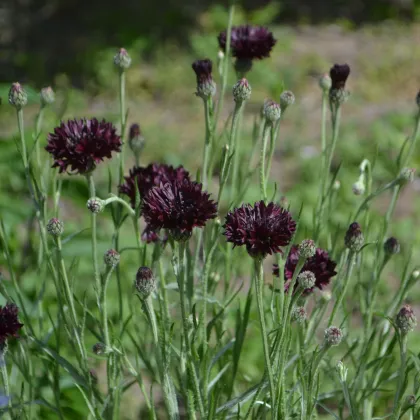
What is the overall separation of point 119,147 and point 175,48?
3.34m

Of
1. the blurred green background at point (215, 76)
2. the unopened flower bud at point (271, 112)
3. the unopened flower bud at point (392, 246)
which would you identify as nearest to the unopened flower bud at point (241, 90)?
the unopened flower bud at point (271, 112)

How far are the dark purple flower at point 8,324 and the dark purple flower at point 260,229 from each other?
35 cm

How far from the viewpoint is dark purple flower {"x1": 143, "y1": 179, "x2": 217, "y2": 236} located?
3.25 ft

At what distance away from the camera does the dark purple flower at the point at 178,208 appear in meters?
0.99

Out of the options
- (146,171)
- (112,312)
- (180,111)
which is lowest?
(146,171)

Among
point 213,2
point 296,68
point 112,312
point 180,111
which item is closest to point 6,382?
point 112,312

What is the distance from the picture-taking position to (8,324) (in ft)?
3.58

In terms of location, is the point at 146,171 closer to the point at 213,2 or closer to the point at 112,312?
the point at 112,312

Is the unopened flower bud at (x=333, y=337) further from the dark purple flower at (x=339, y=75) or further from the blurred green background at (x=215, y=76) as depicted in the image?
Result: the blurred green background at (x=215, y=76)

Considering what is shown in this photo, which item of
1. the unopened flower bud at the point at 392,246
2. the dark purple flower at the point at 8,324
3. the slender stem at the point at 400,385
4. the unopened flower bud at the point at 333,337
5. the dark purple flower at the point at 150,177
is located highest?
the dark purple flower at the point at 150,177

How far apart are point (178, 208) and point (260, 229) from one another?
0.37 ft

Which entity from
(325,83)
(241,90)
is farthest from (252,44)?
(241,90)

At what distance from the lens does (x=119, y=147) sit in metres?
1.24

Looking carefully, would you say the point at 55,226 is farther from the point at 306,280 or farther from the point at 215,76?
the point at 215,76
